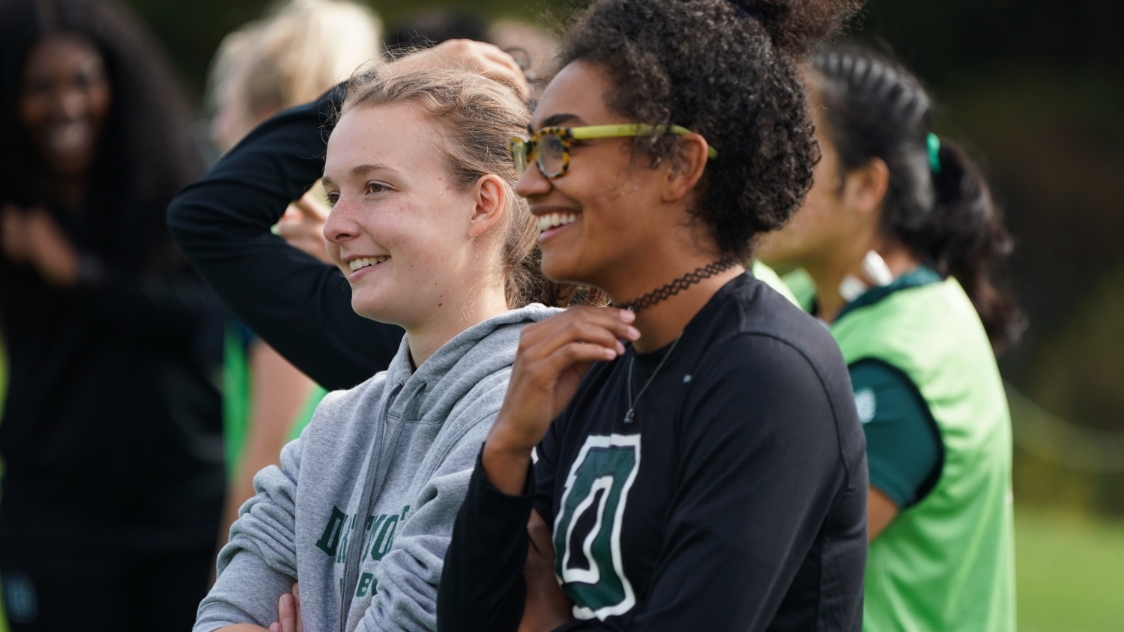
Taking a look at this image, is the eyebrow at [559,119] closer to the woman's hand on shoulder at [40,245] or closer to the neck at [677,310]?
the neck at [677,310]

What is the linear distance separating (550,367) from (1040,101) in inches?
437

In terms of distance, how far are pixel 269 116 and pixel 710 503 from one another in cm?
247

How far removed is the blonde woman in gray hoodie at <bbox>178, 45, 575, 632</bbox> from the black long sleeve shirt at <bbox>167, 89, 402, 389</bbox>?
353mm

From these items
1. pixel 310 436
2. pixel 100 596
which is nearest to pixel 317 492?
pixel 310 436

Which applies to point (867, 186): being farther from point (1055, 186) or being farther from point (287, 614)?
point (1055, 186)

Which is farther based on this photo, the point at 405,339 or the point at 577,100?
the point at 405,339

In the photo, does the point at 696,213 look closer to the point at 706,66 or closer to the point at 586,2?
the point at 706,66

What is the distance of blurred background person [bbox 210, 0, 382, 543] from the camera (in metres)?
3.70

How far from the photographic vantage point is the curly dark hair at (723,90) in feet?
5.71

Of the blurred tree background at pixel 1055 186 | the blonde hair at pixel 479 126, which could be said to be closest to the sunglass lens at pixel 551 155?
the blonde hair at pixel 479 126

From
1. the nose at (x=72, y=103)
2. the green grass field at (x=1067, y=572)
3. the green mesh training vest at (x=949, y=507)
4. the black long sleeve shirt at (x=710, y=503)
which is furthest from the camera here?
the green grass field at (x=1067, y=572)

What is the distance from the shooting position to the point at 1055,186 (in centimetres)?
1095

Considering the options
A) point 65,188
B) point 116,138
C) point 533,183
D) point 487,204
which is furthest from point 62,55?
A: point 533,183

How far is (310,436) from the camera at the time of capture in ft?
7.70
